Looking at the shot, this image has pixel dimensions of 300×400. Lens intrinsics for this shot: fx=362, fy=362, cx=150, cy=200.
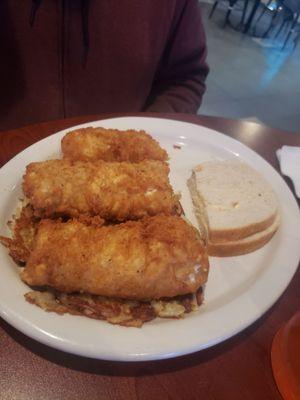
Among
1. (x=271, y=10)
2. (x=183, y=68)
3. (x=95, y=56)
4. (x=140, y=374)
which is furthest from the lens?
(x=271, y=10)

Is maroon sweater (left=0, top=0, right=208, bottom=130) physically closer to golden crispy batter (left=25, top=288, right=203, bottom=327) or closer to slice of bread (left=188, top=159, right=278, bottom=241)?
slice of bread (left=188, top=159, right=278, bottom=241)

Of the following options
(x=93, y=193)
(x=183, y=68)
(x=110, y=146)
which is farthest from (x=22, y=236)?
(x=183, y=68)

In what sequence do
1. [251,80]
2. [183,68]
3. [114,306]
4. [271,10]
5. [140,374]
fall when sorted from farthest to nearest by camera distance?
[271,10]
[251,80]
[183,68]
[114,306]
[140,374]

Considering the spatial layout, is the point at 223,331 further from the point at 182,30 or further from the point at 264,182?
the point at 182,30

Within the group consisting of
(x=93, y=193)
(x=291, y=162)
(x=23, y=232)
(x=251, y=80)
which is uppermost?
(x=291, y=162)

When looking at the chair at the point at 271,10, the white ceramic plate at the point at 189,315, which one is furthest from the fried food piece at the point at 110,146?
the chair at the point at 271,10

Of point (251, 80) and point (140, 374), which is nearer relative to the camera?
point (140, 374)

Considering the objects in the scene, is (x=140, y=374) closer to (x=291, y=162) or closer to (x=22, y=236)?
(x=22, y=236)

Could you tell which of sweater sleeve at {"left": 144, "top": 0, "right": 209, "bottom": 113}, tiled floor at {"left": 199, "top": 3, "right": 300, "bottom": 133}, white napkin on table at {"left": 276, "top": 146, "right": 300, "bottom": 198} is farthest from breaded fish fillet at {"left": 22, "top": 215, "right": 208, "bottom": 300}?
tiled floor at {"left": 199, "top": 3, "right": 300, "bottom": 133}
